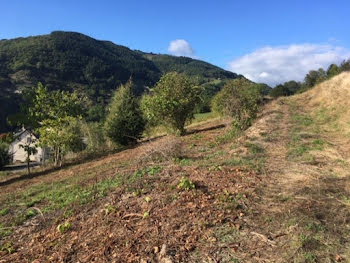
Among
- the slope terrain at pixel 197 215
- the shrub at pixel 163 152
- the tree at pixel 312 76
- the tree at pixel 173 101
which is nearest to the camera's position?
the slope terrain at pixel 197 215

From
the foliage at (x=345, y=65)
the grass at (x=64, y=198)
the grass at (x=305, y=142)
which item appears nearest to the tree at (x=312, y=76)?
the foliage at (x=345, y=65)

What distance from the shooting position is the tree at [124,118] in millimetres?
19031

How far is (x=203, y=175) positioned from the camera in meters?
6.39

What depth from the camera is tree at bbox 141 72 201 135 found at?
15.2 m

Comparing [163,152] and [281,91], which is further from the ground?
[281,91]

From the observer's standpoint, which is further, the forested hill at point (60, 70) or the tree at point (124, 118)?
the forested hill at point (60, 70)

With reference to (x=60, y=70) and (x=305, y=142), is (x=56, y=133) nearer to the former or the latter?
(x=305, y=142)

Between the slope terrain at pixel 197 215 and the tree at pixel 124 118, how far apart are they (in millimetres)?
11115

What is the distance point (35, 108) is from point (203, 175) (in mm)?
10626

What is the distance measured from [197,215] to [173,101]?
1097 centimetres

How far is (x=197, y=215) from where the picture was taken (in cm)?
446

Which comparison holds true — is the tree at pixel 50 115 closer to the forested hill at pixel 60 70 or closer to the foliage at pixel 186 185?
the foliage at pixel 186 185

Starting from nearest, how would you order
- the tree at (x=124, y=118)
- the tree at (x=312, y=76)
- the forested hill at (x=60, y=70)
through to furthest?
the tree at (x=124, y=118), the tree at (x=312, y=76), the forested hill at (x=60, y=70)

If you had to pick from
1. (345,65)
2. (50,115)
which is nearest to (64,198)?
(50,115)
